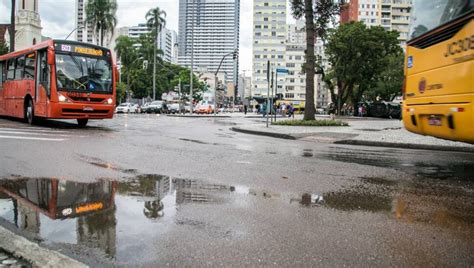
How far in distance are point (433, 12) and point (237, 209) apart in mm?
5065

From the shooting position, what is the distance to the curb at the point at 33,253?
3.31 metres

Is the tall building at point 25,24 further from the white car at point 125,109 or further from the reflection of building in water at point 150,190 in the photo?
the reflection of building in water at point 150,190

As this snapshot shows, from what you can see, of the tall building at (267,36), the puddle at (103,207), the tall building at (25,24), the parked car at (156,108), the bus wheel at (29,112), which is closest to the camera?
the puddle at (103,207)

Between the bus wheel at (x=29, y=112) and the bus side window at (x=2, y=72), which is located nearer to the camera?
the bus wheel at (x=29, y=112)

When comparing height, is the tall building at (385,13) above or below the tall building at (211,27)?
above

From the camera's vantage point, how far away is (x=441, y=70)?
7383 mm

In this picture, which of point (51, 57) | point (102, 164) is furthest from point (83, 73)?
point (102, 164)

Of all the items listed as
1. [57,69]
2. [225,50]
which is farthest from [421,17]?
[225,50]

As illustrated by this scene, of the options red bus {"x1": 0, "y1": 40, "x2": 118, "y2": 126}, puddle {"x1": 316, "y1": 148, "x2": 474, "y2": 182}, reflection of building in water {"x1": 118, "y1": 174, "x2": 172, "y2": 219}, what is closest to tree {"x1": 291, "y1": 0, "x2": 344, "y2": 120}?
red bus {"x1": 0, "y1": 40, "x2": 118, "y2": 126}

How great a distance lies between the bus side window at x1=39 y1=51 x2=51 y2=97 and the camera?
1636cm

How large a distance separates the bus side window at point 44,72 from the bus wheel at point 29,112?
1.65 m

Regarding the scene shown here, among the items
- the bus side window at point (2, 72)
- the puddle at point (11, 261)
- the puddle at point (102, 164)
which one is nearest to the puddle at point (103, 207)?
the puddle at point (11, 261)

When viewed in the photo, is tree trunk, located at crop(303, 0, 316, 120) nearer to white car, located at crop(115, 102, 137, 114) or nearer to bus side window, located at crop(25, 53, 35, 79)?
bus side window, located at crop(25, 53, 35, 79)

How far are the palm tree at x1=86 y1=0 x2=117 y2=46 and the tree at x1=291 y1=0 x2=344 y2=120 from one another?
45.0 m
